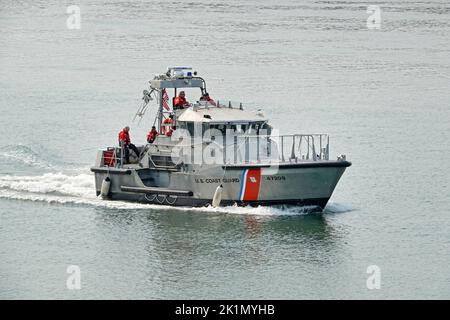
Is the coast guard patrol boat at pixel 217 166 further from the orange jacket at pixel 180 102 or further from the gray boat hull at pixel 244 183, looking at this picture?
the orange jacket at pixel 180 102

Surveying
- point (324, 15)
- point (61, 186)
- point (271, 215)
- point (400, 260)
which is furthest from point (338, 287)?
point (324, 15)

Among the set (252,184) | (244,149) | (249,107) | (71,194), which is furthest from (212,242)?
(249,107)

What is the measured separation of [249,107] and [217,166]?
19.3 meters

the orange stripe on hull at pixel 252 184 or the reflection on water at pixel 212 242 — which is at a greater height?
the orange stripe on hull at pixel 252 184

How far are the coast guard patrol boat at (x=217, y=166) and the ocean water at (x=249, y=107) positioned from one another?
23.7 inches

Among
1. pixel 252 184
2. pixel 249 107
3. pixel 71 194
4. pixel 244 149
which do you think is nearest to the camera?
pixel 252 184

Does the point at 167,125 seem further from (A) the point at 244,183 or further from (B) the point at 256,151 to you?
(A) the point at 244,183

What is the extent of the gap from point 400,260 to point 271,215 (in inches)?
224

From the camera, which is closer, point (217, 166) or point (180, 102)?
point (217, 166)

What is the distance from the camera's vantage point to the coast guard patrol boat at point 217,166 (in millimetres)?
39781

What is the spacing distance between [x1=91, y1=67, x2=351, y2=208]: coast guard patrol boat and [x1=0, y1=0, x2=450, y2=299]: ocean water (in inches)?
23.7

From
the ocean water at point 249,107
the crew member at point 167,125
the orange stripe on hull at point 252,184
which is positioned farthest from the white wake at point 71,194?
the crew member at point 167,125

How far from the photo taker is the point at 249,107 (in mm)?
59312

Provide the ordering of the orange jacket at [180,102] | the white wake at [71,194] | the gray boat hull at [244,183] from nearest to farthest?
1. the gray boat hull at [244,183]
2. the white wake at [71,194]
3. the orange jacket at [180,102]
